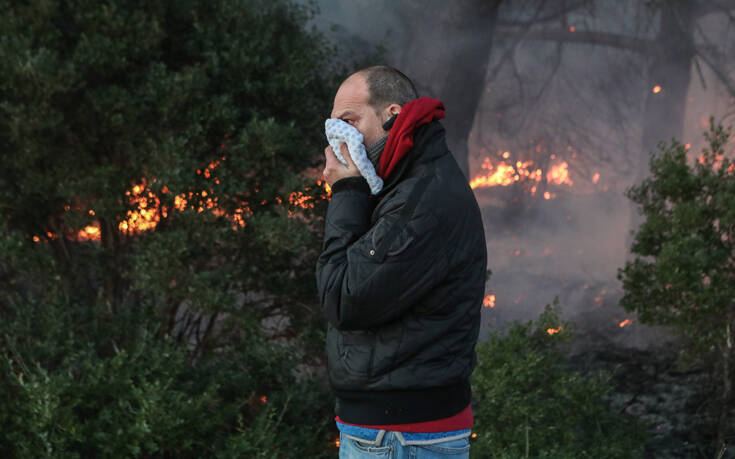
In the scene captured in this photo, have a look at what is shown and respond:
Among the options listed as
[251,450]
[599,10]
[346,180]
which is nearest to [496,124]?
[599,10]

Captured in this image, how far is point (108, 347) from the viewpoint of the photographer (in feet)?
15.5

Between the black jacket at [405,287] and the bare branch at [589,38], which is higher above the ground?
the bare branch at [589,38]

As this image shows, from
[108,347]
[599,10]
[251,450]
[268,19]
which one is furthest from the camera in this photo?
[599,10]

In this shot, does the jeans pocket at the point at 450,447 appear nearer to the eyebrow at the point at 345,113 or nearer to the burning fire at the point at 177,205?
the eyebrow at the point at 345,113

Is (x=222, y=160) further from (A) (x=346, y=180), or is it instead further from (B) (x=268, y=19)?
(A) (x=346, y=180)

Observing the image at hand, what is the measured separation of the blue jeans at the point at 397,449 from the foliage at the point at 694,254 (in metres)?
3.71

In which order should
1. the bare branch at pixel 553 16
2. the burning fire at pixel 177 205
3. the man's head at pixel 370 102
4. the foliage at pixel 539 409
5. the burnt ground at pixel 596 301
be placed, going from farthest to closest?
the bare branch at pixel 553 16 → the burnt ground at pixel 596 301 → the burning fire at pixel 177 205 → the foliage at pixel 539 409 → the man's head at pixel 370 102

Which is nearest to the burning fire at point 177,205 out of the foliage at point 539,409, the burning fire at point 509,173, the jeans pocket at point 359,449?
the foliage at point 539,409

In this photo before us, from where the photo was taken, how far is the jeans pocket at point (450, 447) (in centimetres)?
166

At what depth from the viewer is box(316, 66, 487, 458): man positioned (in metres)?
1.50

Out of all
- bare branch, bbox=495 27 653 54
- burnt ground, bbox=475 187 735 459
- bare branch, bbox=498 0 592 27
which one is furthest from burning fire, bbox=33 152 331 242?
bare branch, bbox=495 27 653 54

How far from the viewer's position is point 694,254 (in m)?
4.75

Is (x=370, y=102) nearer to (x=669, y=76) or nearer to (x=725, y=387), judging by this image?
(x=725, y=387)

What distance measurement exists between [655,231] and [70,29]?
5119 mm
